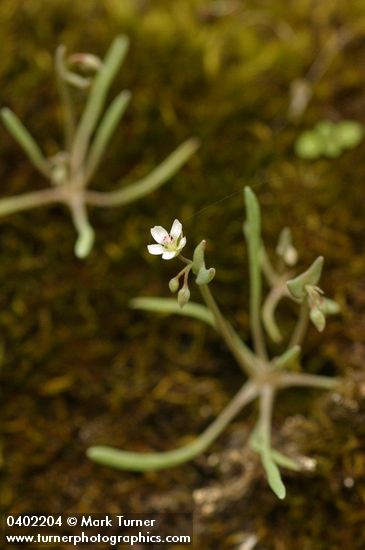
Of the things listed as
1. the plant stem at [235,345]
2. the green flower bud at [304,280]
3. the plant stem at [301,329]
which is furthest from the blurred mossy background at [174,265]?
the green flower bud at [304,280]

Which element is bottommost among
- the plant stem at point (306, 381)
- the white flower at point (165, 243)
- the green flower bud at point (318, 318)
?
the plant stem at point (306, 381)

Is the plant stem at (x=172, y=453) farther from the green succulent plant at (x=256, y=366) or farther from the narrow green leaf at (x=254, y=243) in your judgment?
the narrow green leaf at (x=254, y=243)

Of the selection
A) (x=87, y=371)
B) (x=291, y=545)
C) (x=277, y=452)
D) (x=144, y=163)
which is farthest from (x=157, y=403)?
(x=144, y=163)

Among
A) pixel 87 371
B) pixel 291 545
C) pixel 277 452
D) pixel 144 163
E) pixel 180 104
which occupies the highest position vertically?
pixel 180 104

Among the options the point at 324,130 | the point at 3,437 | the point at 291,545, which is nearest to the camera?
the point at 291,545

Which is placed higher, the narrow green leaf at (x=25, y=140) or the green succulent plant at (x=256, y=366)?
the narrow green leaf at (x=25, y=140)

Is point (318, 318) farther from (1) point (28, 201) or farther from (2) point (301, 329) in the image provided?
(1) point (28, 201)

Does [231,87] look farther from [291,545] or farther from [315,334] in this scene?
[291,545]

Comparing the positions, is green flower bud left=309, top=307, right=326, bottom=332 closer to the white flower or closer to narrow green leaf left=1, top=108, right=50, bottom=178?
the white flower

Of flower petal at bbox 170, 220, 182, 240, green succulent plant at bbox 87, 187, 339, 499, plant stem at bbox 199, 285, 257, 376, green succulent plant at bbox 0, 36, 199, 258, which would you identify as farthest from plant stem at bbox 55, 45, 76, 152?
flower petal at bbox 170, 220, 182, 240
